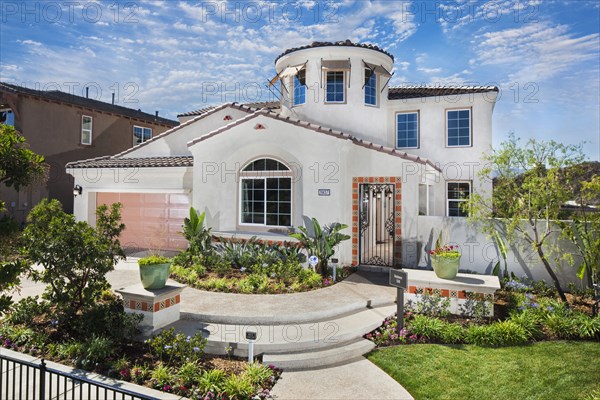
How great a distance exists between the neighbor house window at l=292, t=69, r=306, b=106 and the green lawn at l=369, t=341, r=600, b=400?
12201mm

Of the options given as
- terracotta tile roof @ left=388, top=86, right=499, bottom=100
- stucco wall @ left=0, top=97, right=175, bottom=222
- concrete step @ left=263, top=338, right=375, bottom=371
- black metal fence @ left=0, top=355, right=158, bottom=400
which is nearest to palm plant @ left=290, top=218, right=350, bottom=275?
concrete step @ left=263, top=338, right=375, bottom=371

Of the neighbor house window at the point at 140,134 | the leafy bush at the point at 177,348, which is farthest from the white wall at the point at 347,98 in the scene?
the neighbor house window at the point at 140,134

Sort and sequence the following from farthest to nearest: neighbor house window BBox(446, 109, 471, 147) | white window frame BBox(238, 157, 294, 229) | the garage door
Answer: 1. neighbor house window BBox(446, 109, 471, 147)
2. the garage door
3. white window frame BBox(238, 157, 294, 229)

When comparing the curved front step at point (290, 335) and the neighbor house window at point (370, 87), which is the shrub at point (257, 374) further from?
the neighbor house window at point (370, 87)

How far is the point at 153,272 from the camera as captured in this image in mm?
8023

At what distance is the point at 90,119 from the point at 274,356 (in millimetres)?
23822

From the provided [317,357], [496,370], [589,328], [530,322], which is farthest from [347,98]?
[496,370]

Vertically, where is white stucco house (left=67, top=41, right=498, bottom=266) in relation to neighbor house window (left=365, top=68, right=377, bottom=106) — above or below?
below

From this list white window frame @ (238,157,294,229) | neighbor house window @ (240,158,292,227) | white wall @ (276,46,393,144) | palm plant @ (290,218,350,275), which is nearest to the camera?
palm plant @ (290,218,350,275)

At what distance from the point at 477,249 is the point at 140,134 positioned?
25.2m

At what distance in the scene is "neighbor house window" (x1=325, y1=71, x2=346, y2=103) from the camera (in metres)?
16.2

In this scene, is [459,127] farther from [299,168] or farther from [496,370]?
[496,370]

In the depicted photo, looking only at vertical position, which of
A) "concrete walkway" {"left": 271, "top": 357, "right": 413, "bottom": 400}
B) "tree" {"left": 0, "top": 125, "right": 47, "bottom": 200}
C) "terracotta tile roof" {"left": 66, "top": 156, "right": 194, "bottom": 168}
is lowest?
"concrete walkway" {"left": 271, "top": 357, "right": 413, "bottom": 400}

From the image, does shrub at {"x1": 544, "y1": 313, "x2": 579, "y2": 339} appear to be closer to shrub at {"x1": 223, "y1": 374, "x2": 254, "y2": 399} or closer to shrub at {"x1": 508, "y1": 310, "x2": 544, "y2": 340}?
shrub at {"x1": 508, "y1": 310, "x2": 544, "y2": 340}
